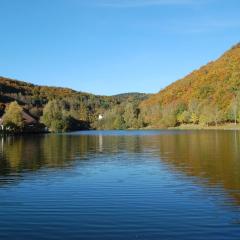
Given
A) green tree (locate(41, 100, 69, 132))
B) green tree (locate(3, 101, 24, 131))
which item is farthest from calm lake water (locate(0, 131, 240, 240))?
green tree (locate(41, 100, 69, 132))

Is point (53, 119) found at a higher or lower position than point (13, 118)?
higher

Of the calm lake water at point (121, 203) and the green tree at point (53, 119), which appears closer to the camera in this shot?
the calm lake water at point (121, 203)

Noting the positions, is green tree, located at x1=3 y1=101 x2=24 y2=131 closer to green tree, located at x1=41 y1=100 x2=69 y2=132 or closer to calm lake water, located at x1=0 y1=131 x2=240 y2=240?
green tree, located at x1=41 y1=100 x2=69 y2=132

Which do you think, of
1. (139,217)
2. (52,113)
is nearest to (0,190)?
(139,217)

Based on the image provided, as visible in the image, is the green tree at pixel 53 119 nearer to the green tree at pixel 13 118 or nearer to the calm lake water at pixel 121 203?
the green tree at pixel 13 118

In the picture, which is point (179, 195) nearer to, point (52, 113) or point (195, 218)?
point (195, 218)

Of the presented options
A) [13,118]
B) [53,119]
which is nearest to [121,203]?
[13,118]

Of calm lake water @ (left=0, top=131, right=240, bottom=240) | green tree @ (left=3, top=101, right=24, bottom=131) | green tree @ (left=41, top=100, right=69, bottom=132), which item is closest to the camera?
calm lake water @ (left=0, top=131, right=240, bottom=240)

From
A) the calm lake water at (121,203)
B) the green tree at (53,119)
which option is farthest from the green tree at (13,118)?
the calm lake water at (121,203)

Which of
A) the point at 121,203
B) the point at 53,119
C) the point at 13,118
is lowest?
the point at 121,203

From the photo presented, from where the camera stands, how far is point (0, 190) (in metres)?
26.8

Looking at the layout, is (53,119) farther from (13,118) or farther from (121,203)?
(121,203)

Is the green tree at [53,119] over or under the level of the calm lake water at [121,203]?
over

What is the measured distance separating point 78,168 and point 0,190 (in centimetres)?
1335
